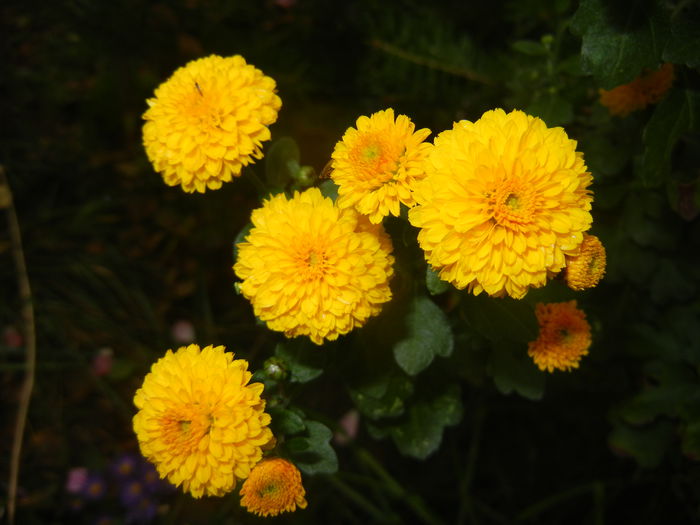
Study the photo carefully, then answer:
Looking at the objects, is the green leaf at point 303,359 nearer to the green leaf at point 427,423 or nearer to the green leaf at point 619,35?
the green leaf at point 427,423

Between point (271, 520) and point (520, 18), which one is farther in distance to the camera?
point (520, 18)

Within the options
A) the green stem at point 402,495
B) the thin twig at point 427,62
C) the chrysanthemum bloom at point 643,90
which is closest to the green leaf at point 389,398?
the green stem at point 402,495

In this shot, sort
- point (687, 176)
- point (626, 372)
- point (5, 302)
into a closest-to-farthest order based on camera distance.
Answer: point (687, 176) → point (626, 372) → point (5, 302)

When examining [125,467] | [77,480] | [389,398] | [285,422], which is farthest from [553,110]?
[77,480]

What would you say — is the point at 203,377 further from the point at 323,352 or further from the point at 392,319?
the point at 392,319

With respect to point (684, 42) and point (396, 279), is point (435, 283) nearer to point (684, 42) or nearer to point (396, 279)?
point (396, 279)

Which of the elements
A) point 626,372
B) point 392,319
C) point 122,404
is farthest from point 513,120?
point 122,404

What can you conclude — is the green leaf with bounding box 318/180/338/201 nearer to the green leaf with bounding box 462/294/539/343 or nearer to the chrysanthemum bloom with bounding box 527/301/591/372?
the green leaf with bounding box 462/294/539/343

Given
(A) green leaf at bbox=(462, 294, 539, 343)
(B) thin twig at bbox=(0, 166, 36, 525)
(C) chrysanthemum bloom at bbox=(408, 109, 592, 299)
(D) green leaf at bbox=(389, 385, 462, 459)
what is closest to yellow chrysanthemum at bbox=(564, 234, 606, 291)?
(C) chrysanthemum bloom at bbox=(408, 109, 592, 299)
